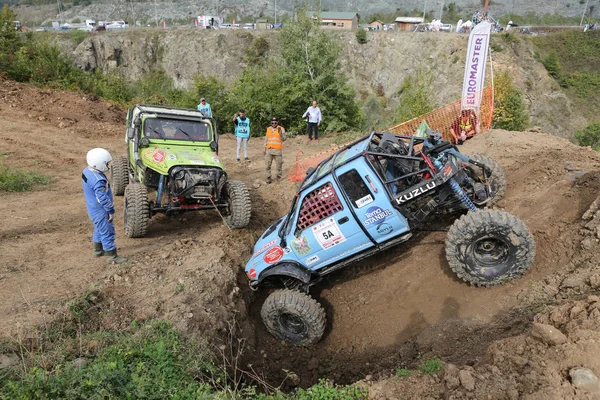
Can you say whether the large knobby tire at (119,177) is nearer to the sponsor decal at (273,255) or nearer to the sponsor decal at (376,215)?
the sponsor decal at (273,255)

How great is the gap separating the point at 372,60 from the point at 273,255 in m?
52.7

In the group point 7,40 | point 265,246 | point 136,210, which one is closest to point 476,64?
point 265,246

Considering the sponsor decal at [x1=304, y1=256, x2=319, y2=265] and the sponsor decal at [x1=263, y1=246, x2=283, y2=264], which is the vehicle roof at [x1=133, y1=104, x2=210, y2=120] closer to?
the sponsor decal at [x1=263, y1=246, x2=283, y2=264]

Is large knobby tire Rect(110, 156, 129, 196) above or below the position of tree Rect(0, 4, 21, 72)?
below

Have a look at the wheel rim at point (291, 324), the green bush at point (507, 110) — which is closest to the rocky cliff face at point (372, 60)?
the green bush at point (507, 110)

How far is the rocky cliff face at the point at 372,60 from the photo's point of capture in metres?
47.4

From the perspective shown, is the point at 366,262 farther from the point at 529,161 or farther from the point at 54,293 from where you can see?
the point at 54,293

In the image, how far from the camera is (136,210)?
695 cm

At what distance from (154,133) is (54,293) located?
12.4 ft

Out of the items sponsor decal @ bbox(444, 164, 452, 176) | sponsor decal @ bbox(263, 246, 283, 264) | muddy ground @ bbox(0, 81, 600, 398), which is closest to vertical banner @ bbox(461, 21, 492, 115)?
muddy ground @ bbox(0, 81, 600, 398)

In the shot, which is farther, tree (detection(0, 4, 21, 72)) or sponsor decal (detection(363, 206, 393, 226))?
tree (detection(0, 4, 21, 72))

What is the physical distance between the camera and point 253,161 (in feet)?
44.3

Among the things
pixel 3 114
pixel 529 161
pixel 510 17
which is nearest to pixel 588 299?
pixel 529 161

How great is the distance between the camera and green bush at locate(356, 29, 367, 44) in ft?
172
